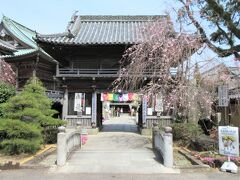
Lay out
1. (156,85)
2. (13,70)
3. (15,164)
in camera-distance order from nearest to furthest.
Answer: (15,164)
(156,85)
(13,70)

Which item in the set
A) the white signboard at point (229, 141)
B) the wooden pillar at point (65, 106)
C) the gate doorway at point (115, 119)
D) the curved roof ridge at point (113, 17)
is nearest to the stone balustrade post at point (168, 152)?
the white signboard at point (229, 141)

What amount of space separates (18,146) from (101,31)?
1636 cm

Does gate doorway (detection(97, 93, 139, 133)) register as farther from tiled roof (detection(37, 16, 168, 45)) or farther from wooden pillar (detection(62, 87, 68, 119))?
tiled roof (detection(37, 16, 168, 45))

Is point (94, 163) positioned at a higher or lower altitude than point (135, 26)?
lower

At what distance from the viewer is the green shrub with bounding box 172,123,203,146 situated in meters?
16.7

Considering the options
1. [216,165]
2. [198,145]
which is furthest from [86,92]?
[216,165]

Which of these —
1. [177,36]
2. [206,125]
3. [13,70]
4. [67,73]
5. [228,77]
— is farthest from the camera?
[13,70]

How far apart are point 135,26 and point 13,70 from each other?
11578 millimetres

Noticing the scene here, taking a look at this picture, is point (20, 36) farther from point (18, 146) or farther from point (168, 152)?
point (168, 152)

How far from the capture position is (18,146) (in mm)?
13016

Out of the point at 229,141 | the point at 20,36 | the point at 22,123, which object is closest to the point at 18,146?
the point at 22,123

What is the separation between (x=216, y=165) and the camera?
1116cm

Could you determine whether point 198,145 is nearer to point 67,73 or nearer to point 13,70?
point 67,73

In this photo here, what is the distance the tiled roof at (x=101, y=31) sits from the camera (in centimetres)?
2366
